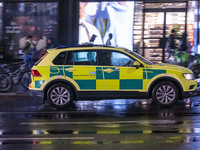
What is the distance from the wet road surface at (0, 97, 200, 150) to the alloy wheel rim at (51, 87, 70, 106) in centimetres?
24

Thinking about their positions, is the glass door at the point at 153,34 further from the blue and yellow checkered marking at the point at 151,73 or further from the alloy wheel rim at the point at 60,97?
the alloy wheel rim at the point at 60,97

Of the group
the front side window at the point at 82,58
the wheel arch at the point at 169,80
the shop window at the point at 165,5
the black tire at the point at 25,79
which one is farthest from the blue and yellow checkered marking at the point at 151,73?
the shop window at the point at 165,5

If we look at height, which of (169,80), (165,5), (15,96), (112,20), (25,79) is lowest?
(15,96)

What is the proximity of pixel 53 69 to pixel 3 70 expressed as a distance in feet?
15.3

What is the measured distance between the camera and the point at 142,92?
33.9 feet

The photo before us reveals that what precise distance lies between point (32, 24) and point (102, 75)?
6.61m

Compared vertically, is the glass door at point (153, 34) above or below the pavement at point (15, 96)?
above

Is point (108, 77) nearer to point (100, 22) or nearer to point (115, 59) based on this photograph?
point (115, 59)

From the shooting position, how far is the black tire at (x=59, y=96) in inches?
408

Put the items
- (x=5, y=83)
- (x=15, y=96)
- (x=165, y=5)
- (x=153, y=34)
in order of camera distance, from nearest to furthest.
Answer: (x=15, y=96) < (x=5, y=83) < (x=165, y=5) < (x=153, y=34)

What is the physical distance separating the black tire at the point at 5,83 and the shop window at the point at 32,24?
2.29 metres

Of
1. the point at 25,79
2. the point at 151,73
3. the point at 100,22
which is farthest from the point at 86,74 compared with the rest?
the point at 100,22

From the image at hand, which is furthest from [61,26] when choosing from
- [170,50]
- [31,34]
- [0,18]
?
[170,50]

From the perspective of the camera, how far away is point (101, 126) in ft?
26.4
